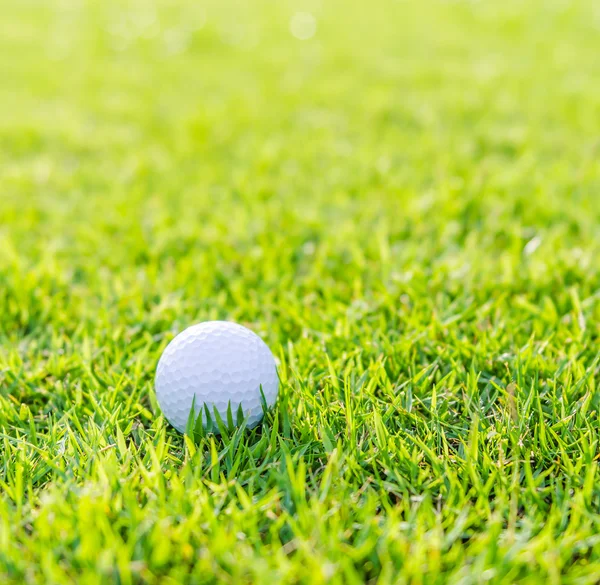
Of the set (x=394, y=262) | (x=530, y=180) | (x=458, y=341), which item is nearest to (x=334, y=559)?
(x=458, y=341)

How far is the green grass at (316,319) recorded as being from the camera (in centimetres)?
145

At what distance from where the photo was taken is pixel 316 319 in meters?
2.43

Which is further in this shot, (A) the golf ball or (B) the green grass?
(A) the golf ball

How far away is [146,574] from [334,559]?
0.39 m

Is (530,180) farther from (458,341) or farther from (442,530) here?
(442,530)

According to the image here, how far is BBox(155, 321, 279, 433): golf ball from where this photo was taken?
72.7 inches

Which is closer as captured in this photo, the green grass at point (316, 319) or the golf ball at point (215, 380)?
the green grass at point (316, 319)

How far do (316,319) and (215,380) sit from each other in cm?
66

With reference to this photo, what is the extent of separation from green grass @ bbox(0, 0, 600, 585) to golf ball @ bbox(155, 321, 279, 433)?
73 millimetres

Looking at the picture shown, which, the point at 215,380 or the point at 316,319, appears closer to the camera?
the point at 215,380

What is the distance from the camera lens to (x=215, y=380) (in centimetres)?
186

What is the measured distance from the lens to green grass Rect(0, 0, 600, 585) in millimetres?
1448

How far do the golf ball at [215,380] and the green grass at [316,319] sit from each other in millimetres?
73

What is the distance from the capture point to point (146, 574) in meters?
1.36
